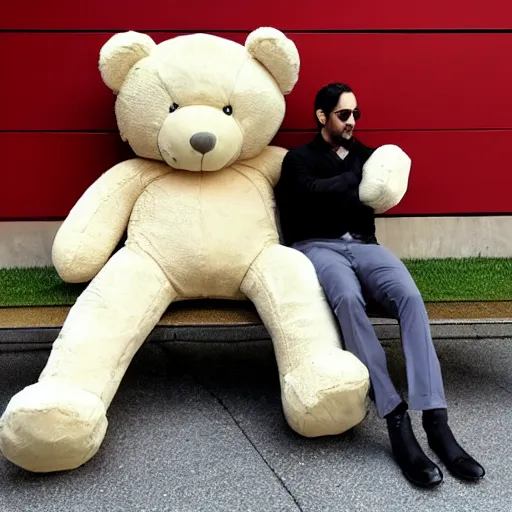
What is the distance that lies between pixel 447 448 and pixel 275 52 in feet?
6.14

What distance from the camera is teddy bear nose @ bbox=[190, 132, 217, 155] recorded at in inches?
117

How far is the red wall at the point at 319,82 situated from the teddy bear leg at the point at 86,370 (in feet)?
3.38

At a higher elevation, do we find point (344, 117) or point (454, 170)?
point (344, 117)

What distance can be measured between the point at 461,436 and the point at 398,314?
583 millimetres

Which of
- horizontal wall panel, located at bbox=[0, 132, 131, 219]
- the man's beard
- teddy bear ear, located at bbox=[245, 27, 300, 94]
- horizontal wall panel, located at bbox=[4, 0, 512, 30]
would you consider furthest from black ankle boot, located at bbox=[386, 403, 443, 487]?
horizontal wall panel, located at bbox=[4, 0, 512, 30]

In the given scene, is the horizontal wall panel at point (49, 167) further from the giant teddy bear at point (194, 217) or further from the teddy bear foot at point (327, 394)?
the teddy bear foot at point (327, 394)

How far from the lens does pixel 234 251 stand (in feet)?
10.2

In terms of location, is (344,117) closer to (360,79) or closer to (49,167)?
(360,79)

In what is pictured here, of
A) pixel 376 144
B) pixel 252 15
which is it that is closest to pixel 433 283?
pixel 376 144

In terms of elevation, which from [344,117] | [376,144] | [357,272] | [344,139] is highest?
[344,117]

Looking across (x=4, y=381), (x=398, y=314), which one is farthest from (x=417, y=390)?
(x=4, y=381)

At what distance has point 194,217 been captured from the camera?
3.11 metres

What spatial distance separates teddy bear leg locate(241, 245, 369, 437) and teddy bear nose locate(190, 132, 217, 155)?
0.55m

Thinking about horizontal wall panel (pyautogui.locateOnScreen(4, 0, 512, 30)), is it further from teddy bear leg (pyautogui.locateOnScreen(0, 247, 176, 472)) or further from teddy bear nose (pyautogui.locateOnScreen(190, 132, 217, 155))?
teddy bear leg (pyautogui.locateOnScreen(0, 247, 176, 472))
